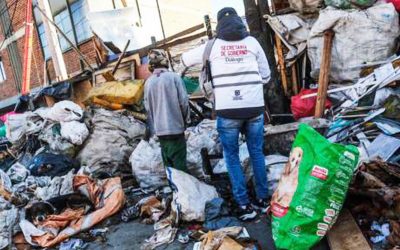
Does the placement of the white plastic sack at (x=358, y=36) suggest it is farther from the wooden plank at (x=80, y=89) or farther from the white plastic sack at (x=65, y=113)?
the wooden plank at (x=80, y=89)

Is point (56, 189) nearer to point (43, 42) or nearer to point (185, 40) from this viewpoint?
point (185, 40)

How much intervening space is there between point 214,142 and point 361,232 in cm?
247

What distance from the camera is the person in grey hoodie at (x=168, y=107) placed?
13.5 feet

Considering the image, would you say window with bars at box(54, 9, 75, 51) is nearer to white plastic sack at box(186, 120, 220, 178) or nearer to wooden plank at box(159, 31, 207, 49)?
wooden plank at box(159, 31, 207, 49)

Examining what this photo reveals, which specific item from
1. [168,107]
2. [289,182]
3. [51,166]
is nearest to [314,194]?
[289,182]

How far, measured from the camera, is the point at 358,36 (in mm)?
5000

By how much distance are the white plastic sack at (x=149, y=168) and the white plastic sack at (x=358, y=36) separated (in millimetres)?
2696

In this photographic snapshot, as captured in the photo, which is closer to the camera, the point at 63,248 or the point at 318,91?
the point at 63,248

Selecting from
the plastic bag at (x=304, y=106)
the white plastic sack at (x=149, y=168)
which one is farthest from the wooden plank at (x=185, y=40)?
the white plastic sack at (x=149, y=168)

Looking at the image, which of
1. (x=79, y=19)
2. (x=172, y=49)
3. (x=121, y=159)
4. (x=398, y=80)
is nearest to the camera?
(x=398, y=80)

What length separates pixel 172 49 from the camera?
26.7 ft

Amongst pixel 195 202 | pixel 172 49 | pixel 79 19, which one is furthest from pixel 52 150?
pixel 79 19

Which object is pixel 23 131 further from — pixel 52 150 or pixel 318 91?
pixel 318 91

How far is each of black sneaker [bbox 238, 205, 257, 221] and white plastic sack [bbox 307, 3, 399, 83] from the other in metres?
2.69
